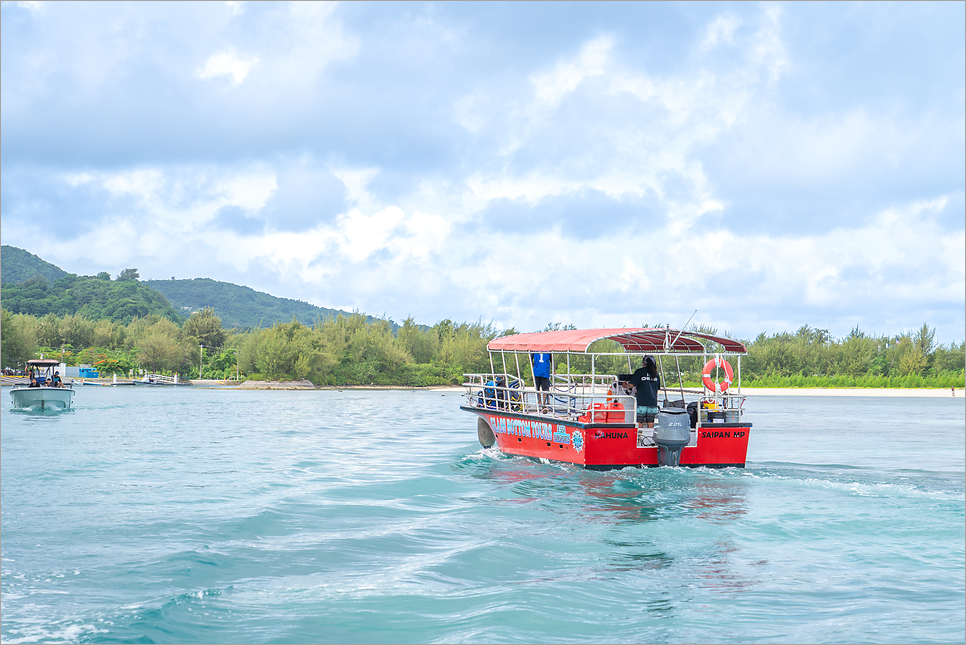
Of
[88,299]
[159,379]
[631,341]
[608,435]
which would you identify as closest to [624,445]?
[608,435]

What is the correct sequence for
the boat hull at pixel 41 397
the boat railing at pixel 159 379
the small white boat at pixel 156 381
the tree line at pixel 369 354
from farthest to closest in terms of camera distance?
the boat railing at pixel 159 379 < the small white boat at pixel 156 381 < the tree line at pixel 369 354 < the boat hull at pixel 41 397

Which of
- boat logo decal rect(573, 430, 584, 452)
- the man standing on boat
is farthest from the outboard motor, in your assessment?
the man standing on boat

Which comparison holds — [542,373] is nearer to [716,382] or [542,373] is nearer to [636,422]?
[636,422]

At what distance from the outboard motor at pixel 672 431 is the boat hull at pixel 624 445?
341 millimetres

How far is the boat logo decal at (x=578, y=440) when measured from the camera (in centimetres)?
1377

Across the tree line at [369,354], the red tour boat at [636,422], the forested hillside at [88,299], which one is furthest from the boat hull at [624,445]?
the forested hillside at [88,299]

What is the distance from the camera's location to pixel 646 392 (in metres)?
13.9

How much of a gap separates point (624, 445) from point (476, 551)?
540cm

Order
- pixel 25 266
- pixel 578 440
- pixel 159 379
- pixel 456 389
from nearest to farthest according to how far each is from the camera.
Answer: pixel 578 440 → pixel 456 389 → pixel 159 379 → pixel 25 266

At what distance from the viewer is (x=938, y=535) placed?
987cm

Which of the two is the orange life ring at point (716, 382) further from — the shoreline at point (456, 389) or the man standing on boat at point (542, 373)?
the shoreline at point (456, 389)

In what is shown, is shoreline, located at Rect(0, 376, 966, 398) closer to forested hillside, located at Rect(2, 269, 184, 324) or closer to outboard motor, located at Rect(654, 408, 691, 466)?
forested hillside, located at Rect(2, 269, 184, 324)

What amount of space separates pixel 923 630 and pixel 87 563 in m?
8.17

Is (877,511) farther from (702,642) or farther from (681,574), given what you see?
(702,642)
